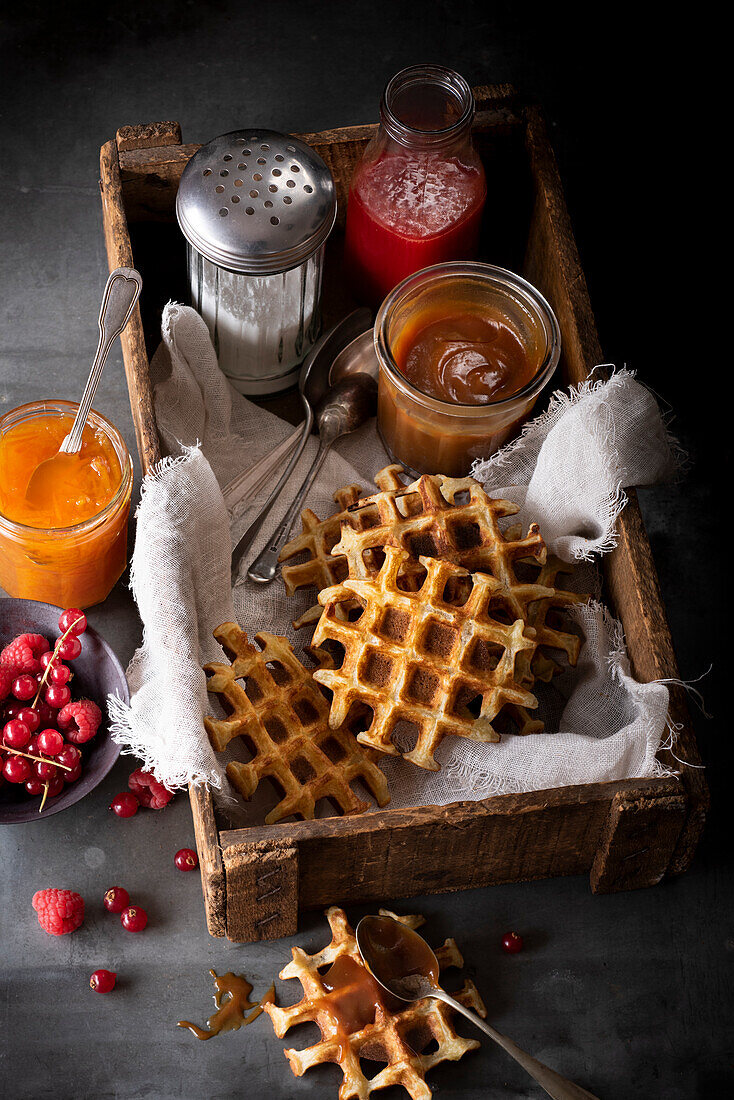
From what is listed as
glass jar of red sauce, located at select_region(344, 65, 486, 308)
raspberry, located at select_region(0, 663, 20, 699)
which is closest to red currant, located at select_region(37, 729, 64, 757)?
raspberry, located at select_region(0, 663, 20, 699)

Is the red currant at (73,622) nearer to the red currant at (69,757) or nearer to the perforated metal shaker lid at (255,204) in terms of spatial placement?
the red currant at (69,757)

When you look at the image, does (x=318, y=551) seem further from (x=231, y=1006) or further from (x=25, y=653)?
(x=231, y=1006)

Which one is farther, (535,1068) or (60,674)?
(60,674)

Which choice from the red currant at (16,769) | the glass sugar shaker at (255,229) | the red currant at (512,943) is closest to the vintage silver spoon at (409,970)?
the red currant at (512,943)

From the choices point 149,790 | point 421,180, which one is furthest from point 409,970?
point 421,180

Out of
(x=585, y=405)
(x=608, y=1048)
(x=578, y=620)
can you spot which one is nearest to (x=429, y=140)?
(x=585, y=405)

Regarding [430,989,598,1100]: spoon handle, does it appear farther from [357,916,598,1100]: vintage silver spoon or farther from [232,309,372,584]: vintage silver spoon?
[232,309,372,584]: vintage silver spoon

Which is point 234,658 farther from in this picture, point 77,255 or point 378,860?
point 77,255
